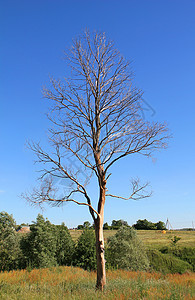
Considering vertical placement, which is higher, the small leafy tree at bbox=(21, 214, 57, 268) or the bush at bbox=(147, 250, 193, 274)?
the small leafy tree at bbox=(21, 214, 57, 268)

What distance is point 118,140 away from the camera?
933 centimetres

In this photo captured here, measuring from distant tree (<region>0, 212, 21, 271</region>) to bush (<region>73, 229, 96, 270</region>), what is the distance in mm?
4142

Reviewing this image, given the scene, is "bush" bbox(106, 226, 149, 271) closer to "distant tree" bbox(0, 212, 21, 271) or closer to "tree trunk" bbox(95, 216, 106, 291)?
"distant tree" bbox(0, 212, 21, 271)

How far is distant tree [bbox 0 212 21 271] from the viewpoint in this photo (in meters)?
15.9

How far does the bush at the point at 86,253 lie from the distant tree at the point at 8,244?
414cm

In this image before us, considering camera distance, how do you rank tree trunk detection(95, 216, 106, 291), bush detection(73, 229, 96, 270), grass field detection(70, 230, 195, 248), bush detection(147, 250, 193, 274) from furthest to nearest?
1. grass field detection(70, 230, 195, 248)
2. bush detection(147, 250, 193, 274)
3. bush detection(73, 229, 96, 270)
4. tree trunk detection(95, 216, 106, 291)

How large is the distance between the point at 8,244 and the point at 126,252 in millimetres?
7889

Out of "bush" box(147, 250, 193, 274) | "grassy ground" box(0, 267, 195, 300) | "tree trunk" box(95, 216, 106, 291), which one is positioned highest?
"tree trunk" box(95, 216, 106, 291)

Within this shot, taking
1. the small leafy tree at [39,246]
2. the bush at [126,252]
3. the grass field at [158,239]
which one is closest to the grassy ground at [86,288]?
the small leafy tree at [39,246]

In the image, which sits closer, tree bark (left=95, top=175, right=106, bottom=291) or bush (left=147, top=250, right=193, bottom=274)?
tree bark (left=95, top=175, right=106, bottom=291)

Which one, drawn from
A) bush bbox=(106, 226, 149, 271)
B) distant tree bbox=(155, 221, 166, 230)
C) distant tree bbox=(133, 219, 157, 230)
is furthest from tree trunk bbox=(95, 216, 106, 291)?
distant tree bbox=(155, 221, 166, 230)

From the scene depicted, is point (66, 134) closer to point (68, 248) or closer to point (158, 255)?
point (68, 248)

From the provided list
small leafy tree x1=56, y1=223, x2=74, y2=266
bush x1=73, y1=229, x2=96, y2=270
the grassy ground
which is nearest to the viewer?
the grassy ground

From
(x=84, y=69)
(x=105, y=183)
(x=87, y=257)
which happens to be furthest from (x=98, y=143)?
(x=87, y=257)
